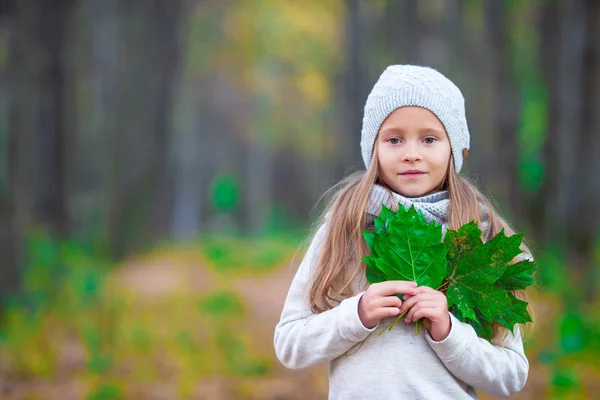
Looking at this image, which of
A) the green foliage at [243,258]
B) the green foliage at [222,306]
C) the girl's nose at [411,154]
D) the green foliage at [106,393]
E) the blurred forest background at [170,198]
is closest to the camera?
the girl's nose at [411,154]

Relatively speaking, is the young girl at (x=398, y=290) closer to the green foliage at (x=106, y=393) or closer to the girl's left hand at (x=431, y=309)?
the girl's left hand at (x=431, y=309)

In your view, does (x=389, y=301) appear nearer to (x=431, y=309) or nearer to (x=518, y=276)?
(x=431, y=309)

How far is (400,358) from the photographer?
7.14 ft

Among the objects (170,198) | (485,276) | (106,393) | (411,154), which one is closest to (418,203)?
(411,154)

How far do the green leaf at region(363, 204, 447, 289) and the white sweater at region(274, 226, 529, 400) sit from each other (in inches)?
4.5

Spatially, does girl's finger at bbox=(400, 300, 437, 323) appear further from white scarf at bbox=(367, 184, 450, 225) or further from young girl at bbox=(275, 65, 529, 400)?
white scarf at bbox=(367, 184, 450, 225)

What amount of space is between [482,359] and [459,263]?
0.89 ft

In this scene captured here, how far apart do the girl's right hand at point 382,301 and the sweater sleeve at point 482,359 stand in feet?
0.51

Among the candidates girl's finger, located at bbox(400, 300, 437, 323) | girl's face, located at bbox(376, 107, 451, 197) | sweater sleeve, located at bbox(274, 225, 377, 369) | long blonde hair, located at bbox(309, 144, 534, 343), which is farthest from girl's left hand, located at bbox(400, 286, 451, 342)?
girl's face, located at bbox(376, 107, 451, 197)

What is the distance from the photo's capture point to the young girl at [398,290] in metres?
2.12

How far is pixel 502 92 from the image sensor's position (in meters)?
11.0

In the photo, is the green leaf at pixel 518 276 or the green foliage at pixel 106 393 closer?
the green leaf at pixel 518 276

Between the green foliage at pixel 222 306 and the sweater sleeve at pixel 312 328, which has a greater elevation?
the sweater sleeve at pixel 312 328

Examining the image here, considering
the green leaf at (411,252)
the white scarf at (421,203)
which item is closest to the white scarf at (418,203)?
the white scarf at (421,203)
